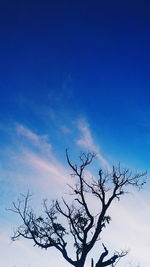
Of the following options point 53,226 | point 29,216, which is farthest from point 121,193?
point 29,216

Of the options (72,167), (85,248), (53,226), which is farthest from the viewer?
(53,226)

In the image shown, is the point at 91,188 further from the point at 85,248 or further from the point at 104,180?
the point at 85,248

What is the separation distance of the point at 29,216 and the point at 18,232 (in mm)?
1404

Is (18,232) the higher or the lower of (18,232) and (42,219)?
the lower

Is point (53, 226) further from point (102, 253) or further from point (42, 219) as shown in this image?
point (102, 253)

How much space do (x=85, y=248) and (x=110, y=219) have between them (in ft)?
9.00

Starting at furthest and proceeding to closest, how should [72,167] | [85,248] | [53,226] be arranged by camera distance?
[53,226] < [72,167] < [85,248]

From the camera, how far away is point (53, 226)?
904 inches

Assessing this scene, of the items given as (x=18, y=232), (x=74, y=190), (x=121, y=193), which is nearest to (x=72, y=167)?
(x=74, y=190)

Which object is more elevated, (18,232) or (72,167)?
(72,167)

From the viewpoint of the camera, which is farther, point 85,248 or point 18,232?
point 18,232

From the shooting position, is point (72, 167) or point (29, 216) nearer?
point (72, 167)

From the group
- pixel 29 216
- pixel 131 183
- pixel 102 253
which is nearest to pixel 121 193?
pixel 131 183

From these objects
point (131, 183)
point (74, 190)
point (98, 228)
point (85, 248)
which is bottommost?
point (85, 248)
